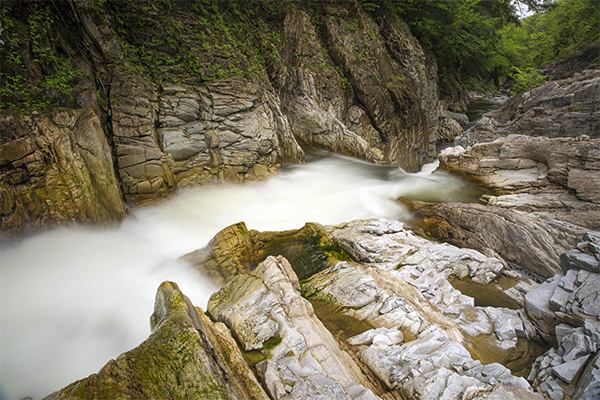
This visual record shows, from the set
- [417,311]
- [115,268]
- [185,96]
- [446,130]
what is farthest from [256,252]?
[446,130]

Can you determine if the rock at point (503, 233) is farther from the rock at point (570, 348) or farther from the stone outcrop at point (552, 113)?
the stone outcrop at point (552, 113)

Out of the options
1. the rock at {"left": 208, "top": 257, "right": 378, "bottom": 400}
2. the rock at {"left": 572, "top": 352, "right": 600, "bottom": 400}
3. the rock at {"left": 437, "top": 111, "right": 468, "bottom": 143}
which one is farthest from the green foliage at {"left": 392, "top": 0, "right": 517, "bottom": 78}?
the rock at {"left": 572, "top": 352, "right": 600, "bottom": 400}

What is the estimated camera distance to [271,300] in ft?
13.6

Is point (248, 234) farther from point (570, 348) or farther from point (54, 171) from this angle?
point (570, 348)

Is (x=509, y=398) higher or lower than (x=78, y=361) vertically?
higher

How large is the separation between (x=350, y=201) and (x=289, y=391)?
692 cm

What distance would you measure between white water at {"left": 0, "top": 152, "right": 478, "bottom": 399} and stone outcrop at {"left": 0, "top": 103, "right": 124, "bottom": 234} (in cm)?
45

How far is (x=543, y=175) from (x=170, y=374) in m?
11.4

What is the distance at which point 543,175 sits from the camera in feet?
29.0

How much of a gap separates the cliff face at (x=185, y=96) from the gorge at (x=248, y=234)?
0.06 meters

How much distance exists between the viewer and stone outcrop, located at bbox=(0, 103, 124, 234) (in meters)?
5.33

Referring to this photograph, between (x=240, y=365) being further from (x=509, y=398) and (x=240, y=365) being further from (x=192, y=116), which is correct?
(x=192, y=116)

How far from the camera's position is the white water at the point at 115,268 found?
3850 mm

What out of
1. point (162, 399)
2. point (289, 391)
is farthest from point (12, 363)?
point (289, 391)
